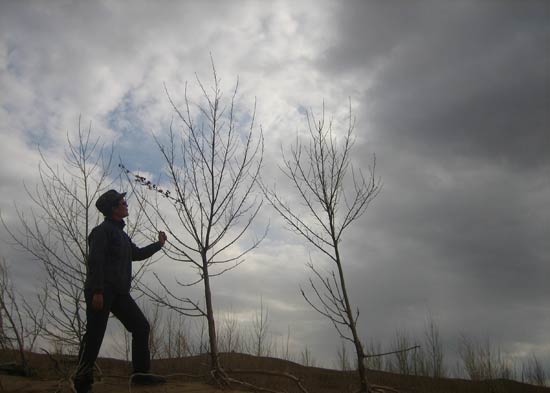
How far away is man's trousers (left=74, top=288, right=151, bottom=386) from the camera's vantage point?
3699 millimetres

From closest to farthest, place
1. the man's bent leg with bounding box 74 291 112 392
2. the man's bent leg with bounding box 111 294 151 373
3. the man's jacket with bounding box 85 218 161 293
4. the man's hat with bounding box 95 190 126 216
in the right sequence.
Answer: the man's bent leg with bounding box 74 291 112 392 → the man's jacket with bounding box 85 218 161 293 → the man's bent leg with bounding box 111 294 151 373 → the man's hat with bounding box 95 190 126 216

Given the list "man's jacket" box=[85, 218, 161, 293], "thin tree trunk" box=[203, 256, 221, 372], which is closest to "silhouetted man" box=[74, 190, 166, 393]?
"man's jacket" box=[85, 218, 161, 293]

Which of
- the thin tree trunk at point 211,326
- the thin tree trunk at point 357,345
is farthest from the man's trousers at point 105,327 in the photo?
the thin tree trunk at point 357,345

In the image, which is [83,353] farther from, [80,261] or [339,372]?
[339,372]

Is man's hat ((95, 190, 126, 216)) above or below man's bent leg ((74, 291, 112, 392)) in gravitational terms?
above

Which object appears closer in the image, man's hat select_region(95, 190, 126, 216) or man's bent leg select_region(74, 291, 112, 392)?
man's bent leg select_region(74, 291, 112, 392)

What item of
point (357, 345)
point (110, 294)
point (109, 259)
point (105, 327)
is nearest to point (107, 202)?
point (109, 259)

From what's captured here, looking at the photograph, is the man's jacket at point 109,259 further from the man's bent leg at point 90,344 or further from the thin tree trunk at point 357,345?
the thin tree trunk at point 357,345

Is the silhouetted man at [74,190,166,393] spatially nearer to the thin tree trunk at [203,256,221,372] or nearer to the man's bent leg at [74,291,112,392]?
the man's bent leg at [74,291,112,392]

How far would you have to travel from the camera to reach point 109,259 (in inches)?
162

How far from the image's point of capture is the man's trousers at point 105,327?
3.70 m

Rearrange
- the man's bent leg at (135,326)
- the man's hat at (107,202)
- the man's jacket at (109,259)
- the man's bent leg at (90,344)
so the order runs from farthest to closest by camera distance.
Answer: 1. the man's hat at (107,202)
2. the man's bent leg at (135,326)
3. the man's jacket at (109,259)
4. the man's bent leg at (90,344)

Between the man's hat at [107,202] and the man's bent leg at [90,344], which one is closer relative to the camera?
the man's bent leg at [90,344]

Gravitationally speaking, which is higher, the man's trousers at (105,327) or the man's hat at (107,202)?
the man's hat at (107,202)
